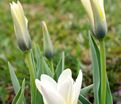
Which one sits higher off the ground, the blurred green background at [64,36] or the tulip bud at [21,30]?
the tulip bud at [21,30]

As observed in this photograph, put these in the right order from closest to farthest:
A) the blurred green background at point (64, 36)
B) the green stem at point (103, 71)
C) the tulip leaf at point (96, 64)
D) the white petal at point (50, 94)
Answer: the white petal at point (50, 94) < the green stem at point (103, 71) < the tulip leaf at point (96, 64) < the blurred green background at point (64, 36)

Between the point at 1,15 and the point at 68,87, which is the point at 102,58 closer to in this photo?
the point at 68,87

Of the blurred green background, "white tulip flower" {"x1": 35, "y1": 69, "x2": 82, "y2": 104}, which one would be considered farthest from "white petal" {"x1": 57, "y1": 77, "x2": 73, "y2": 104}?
the blurred green background

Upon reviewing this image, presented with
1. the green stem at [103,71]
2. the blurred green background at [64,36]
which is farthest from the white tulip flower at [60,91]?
the blurred green background at [64,36]

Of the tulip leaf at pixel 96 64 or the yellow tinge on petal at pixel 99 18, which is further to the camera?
the tulip leaf at pixel 96 64

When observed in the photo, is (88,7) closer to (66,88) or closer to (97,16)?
(97,16)

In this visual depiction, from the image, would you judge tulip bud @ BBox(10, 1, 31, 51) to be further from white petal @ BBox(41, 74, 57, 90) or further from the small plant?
white petal @ BBox(41, 74, 57, 90)

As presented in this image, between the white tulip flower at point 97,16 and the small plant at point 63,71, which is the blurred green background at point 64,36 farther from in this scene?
the white tulip flower at point 97,16

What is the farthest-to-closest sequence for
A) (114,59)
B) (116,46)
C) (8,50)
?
(8,50) < (116,46) < (114,59)

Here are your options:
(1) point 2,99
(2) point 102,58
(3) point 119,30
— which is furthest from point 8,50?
(2) point 102,58
